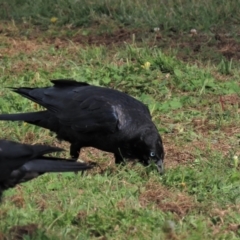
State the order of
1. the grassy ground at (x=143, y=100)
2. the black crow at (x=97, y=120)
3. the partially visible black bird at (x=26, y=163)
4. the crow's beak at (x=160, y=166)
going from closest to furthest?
the partially visible black bird at (x=26, y=163) < the grassy ground at (x=143, y=100) < the crow's beak at (x=160, y=166) < the black crow at (x=97, y=120)

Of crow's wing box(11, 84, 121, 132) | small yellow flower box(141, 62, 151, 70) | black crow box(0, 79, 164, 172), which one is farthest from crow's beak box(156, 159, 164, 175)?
small yellow flower box(141, 62, 151, 70)

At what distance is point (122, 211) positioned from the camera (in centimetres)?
521

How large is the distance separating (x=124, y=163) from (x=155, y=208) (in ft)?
3.12

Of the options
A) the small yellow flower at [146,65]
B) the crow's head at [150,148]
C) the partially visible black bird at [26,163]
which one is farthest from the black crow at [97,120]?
the small yellow flower at [146,65]

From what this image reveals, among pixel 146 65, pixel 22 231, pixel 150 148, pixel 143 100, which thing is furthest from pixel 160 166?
pixel 146 65

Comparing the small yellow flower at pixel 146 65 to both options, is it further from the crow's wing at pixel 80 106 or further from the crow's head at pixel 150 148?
the crow's head at pixel 150 148

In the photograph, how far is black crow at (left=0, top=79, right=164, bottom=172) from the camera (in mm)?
6406

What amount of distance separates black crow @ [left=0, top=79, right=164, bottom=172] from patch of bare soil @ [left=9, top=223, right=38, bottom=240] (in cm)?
157

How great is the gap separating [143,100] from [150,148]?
1750mm

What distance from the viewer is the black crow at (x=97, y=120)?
21.0 ft

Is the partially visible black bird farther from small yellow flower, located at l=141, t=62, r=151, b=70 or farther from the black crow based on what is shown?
small yellow flower, located at l=141, t=62, r=151, b=70

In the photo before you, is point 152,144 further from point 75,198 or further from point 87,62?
point 87,62

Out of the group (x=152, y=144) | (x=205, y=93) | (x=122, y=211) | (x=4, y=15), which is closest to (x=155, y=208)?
(x=122, y=211)

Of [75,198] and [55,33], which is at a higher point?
[75,198]
